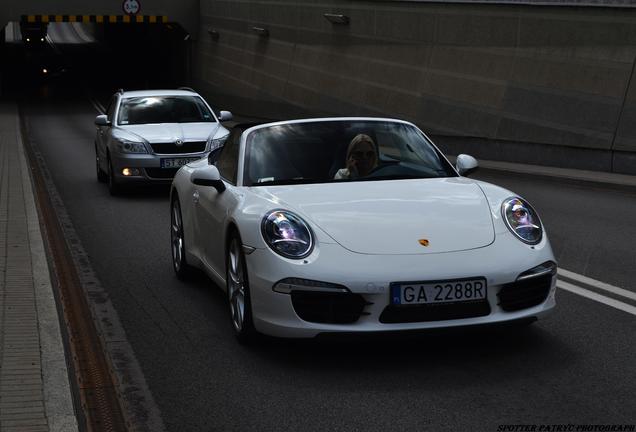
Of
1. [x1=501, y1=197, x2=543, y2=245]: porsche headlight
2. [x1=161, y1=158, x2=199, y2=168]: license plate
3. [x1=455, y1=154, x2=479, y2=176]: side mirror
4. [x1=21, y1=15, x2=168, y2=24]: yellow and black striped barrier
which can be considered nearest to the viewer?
[x1=501, y1=197, x2=543, y2=245]: porsche headlight

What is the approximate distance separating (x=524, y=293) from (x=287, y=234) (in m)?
1.33

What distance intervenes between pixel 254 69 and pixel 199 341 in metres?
28.4

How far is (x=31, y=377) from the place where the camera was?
562 cm

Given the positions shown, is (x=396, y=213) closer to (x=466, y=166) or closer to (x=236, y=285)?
(x=236, y=285)

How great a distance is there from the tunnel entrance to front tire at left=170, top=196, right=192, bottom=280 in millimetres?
36581

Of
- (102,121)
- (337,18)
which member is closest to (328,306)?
(102,121)

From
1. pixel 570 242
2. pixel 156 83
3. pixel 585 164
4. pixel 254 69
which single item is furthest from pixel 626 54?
pixel 156 83

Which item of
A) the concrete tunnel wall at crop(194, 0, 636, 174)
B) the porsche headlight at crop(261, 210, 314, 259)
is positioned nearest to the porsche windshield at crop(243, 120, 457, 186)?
the porsche headlight at crop(261, 210, 314, 259)

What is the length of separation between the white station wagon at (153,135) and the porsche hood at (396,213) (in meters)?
8.69

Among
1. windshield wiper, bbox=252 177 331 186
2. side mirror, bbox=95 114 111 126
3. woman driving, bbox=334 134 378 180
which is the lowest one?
side mirror, bbox=95 114 111 126

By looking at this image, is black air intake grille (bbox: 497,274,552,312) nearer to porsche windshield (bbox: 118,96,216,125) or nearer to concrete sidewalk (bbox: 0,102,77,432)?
concrete sidewalk (bbox: 0,102,77,432)

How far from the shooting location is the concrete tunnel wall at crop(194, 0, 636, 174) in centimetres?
1759

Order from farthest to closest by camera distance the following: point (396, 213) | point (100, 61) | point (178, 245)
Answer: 1. point (100, 61)
2. point (178, 245)
3. point (396, 213)

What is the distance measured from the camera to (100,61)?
7181cm
